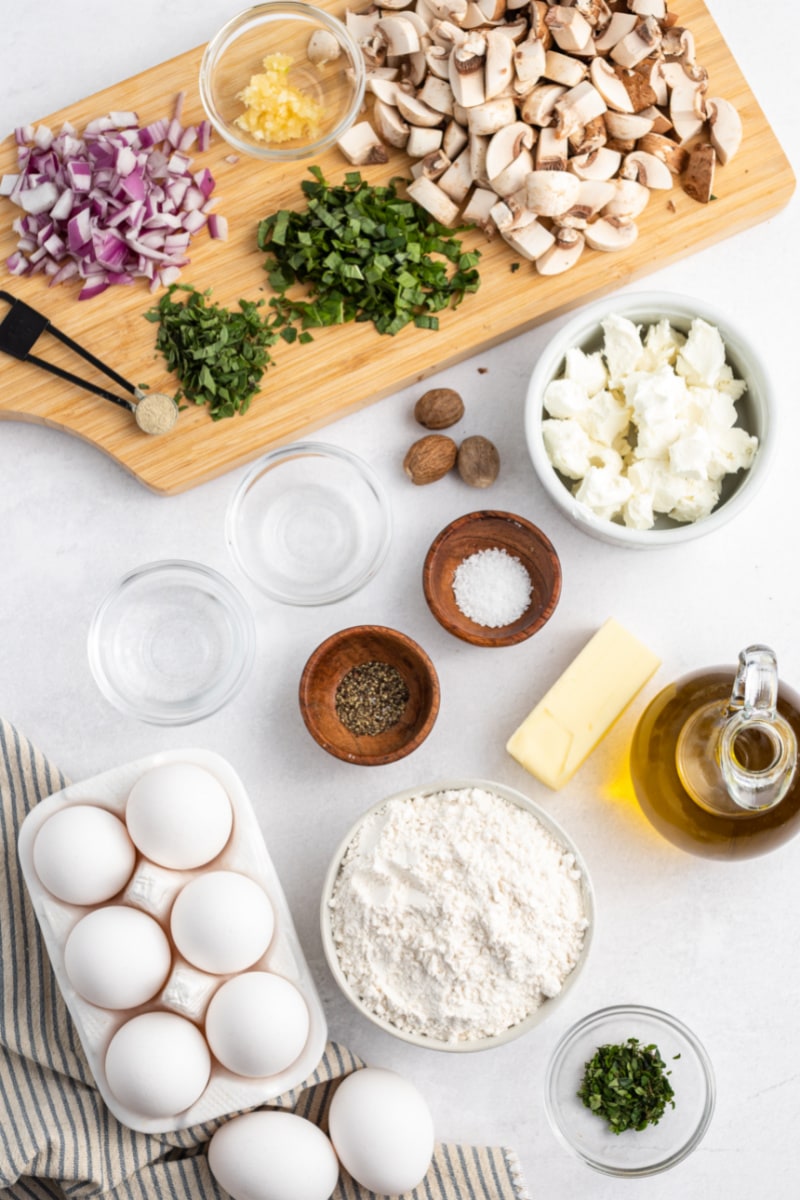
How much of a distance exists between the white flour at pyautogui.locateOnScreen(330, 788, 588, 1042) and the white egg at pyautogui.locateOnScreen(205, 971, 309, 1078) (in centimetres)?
13

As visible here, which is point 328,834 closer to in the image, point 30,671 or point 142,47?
point 30,671

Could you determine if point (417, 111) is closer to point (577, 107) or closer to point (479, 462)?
point (577, 107)

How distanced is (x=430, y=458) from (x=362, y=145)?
0.53m

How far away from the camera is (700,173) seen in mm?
1709

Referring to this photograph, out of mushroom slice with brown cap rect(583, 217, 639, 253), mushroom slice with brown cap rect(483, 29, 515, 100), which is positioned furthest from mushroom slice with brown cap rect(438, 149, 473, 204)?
mushroom slice with brown cap rect(583, 217, 639, 253)

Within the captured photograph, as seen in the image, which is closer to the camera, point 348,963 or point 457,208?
point 348,963

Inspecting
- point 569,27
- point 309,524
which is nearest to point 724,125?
point 569,27

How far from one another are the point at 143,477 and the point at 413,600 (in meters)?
0.50

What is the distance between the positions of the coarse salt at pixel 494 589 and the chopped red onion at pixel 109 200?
707mm

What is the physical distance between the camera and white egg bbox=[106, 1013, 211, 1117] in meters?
1.43

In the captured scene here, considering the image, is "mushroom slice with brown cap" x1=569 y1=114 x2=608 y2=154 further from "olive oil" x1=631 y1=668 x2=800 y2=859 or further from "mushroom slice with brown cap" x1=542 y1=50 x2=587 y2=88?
"olive oil" x1=631 y1=668 x2=800 y2=859

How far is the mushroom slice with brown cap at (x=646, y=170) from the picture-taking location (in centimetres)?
170

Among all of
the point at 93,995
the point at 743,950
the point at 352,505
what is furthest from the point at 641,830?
the point at 93,995

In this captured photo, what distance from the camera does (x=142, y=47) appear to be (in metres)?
1.85
